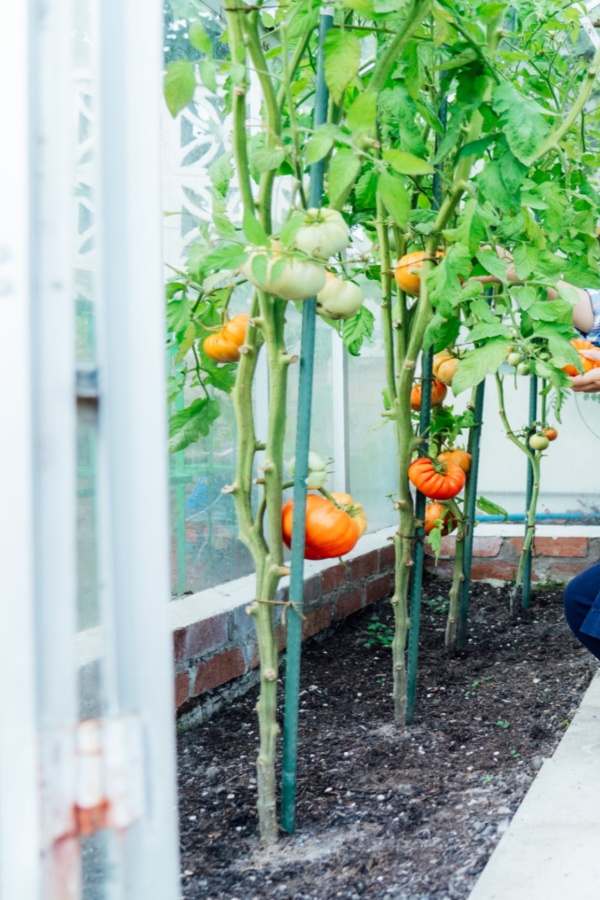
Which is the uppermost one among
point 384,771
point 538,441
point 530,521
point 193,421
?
point 193,421

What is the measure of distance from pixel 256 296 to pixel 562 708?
117 cm

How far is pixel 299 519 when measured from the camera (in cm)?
128

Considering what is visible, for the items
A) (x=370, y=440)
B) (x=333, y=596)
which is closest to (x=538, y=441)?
(x=333, y=596)

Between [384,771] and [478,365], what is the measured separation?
0.73m

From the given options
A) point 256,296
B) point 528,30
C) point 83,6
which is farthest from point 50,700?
point 528,30

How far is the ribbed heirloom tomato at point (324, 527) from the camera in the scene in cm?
135

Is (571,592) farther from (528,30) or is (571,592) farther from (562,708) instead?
(528,30)

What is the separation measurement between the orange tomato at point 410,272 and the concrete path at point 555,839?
0.86m

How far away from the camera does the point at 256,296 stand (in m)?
1.23

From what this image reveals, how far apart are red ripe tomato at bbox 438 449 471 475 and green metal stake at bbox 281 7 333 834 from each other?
0.69 metres

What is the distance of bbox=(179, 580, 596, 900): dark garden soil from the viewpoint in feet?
3.94

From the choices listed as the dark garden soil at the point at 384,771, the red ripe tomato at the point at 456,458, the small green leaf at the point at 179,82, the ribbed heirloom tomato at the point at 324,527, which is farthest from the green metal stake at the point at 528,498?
the small green leaf at the point at 179,82

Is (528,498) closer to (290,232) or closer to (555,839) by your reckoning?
(555,839)

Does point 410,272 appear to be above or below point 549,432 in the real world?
above
